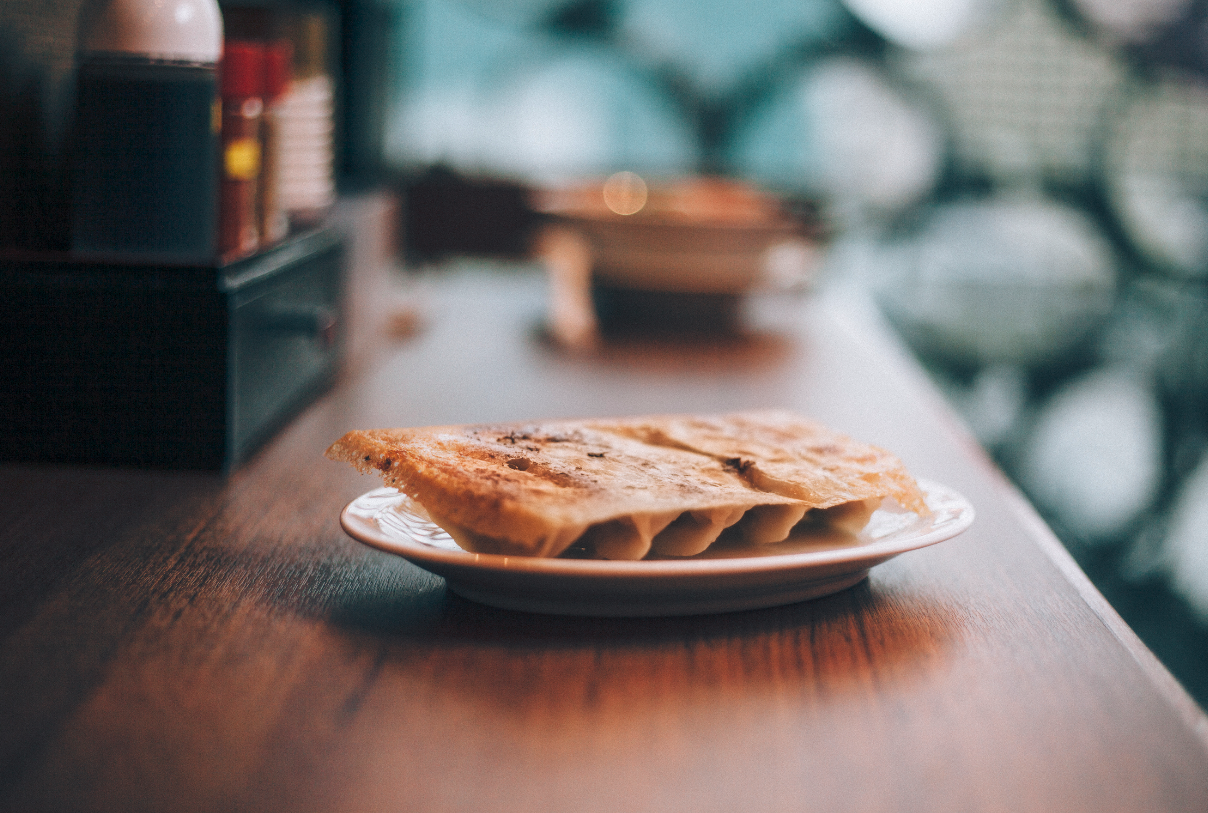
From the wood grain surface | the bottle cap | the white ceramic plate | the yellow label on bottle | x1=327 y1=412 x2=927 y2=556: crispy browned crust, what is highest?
the bottle cap

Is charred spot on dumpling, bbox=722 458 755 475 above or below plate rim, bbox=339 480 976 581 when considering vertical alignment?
above

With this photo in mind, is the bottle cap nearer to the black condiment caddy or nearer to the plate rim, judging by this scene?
the black condiment caddy

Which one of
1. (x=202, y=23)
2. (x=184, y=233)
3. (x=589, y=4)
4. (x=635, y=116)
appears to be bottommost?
(x=184, y=233)

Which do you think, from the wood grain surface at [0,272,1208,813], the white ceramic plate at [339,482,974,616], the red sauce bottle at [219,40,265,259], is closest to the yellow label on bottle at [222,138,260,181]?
the red sauce bottle at [219,40,265,259]

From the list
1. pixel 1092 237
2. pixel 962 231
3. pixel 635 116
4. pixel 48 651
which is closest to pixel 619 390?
pixel 48 651

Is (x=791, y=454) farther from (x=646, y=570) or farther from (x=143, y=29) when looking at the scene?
(x=143, y=29)

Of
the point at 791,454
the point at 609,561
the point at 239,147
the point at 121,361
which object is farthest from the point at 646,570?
the point at 239,147

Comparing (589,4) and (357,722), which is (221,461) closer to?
(357,722)
